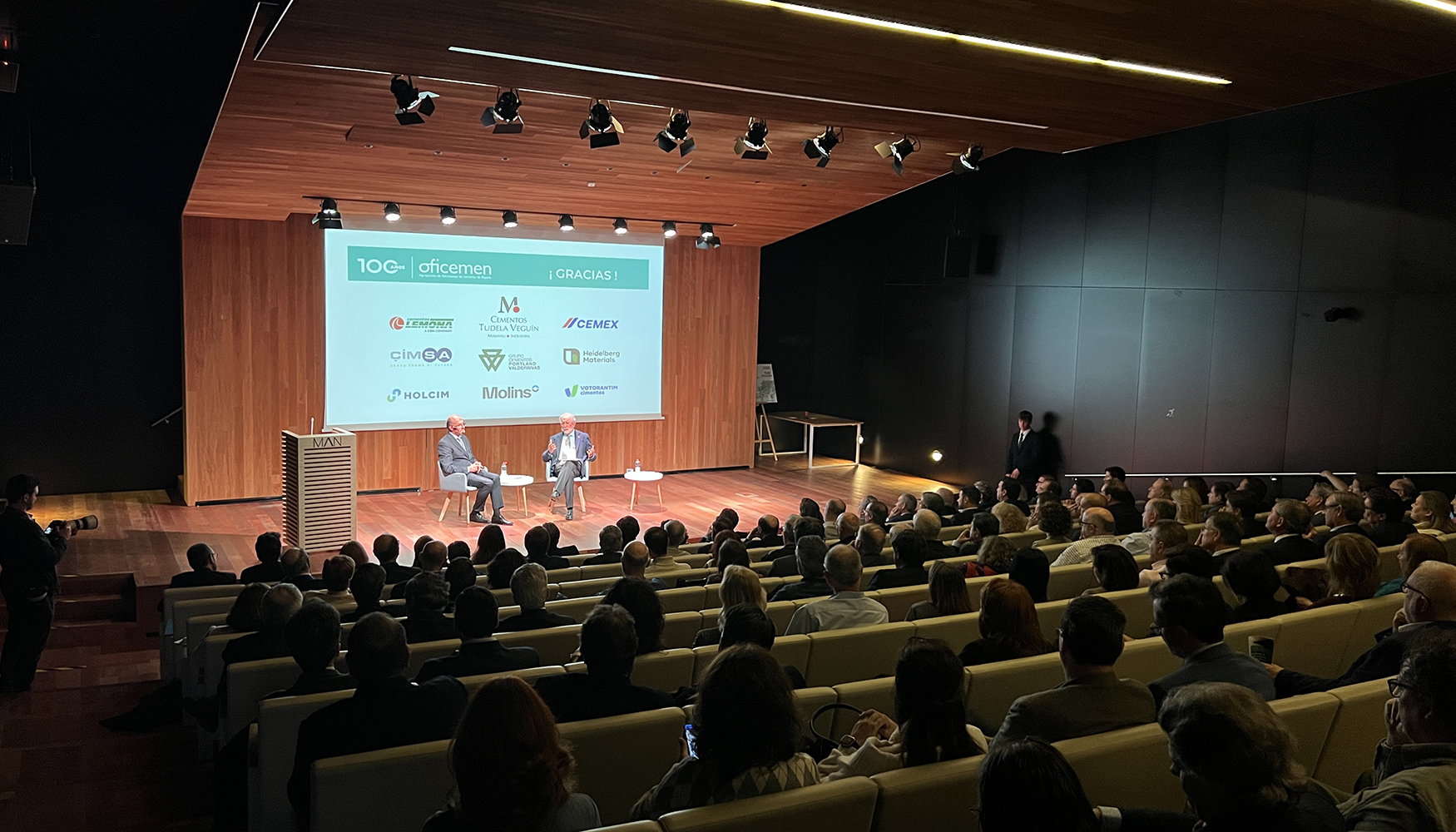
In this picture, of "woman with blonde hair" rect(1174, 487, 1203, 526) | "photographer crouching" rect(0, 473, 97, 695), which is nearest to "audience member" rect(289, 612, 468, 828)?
"photographer crouching" rect(0, 473, 97, 695)

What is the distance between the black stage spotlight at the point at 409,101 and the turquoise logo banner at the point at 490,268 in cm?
478

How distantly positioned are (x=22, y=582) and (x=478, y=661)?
3546 millimetres

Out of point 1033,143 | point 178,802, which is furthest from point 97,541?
point 1033,143

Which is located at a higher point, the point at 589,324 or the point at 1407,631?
the point at 589,324

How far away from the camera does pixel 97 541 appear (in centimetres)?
862

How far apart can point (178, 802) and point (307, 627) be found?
1.28 meters

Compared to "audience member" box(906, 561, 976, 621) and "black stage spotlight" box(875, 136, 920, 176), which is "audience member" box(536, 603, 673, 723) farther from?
"black stage spotlight" box(875, 136, 920, 176)

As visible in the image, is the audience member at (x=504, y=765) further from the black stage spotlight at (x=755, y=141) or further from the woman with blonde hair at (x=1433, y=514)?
the black stage spotlight at (x=755, y=141)

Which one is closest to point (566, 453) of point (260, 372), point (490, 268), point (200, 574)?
point (490, 268)

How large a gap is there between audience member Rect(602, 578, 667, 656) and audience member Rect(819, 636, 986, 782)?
120 cm

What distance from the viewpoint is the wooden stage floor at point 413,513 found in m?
8.34

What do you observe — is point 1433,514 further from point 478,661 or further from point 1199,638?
point 478,661

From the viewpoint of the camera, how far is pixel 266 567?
5.54m

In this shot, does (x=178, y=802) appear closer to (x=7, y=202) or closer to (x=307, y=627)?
(x=307, y=627)
